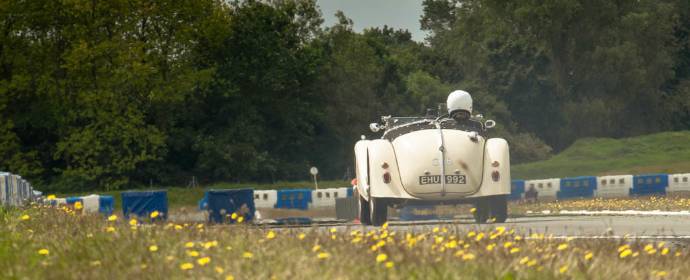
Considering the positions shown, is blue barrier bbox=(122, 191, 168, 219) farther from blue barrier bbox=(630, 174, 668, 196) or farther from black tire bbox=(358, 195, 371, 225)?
blue barrier bbox=(630, 174, 668, 196)

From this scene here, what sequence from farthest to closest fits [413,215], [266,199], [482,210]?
[266,199] → [413,215] → [482,210]

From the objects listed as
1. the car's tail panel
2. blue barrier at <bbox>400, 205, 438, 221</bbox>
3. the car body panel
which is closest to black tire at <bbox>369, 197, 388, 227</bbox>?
the car body panel

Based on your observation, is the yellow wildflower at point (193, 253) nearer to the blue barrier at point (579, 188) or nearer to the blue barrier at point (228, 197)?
the blue barrier at point (228, 197)

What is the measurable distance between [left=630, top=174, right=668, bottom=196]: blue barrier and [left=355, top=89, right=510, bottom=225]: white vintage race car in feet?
71.9

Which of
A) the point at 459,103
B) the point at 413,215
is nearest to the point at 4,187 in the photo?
the point at 459,103

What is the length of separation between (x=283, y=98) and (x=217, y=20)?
233 inches

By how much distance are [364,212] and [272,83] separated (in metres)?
40.1

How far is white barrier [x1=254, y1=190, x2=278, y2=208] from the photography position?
4331 centimetres

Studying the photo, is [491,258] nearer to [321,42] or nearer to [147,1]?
[147,1]

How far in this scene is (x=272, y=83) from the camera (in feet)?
196

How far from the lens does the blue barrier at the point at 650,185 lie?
1577 inches

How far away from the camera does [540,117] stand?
75125mm

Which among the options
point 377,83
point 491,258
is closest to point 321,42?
point 377,83

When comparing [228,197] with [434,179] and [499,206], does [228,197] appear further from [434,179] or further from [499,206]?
[434,179]
